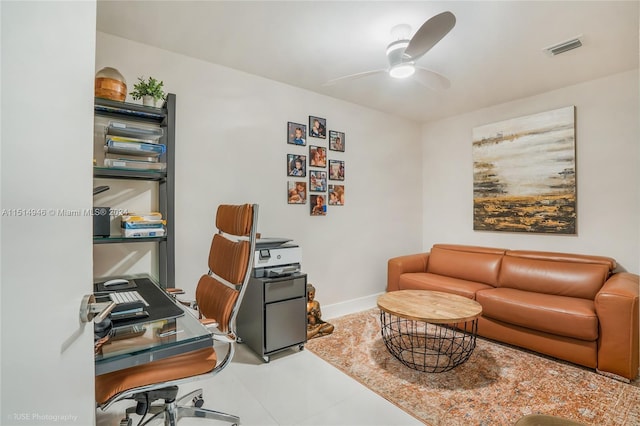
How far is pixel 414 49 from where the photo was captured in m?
1.88

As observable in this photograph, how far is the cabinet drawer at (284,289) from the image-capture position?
7.97 feet

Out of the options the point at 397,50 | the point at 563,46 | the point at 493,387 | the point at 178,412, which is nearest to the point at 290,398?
the point at 178,412

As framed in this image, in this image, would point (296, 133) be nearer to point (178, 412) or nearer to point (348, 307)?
point (348, 307)

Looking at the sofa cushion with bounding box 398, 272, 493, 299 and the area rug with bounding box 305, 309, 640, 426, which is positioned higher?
the sofa cushion with bounding box 398, 272, 493, 299

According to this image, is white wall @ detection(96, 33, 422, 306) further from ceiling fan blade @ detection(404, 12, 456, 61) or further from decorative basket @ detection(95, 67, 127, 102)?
ceiling fan blade @ detection(404, 12, 456, 61)

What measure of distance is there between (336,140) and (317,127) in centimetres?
30

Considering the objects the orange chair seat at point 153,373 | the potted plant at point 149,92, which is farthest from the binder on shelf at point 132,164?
the orange chair seat at point 153,373

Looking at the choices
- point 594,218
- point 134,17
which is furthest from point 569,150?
point 134,17

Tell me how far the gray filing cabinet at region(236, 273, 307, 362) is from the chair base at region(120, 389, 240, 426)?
0.71 meters

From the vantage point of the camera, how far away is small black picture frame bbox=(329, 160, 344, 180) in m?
3.52

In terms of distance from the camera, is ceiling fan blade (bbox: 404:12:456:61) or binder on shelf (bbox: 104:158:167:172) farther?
binder on shelf (bbox: 104:158:167:172)

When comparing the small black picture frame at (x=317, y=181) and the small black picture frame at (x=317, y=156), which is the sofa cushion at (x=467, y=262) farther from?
the small black picture frame at (x=317, y=156)

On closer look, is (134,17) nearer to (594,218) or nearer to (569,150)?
(569,150)

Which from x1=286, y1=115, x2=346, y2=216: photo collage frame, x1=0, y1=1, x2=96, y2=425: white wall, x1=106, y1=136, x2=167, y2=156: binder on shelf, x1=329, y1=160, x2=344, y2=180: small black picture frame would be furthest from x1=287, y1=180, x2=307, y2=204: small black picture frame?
x1=0, y1=1, x2=96, y2=425: white wall
